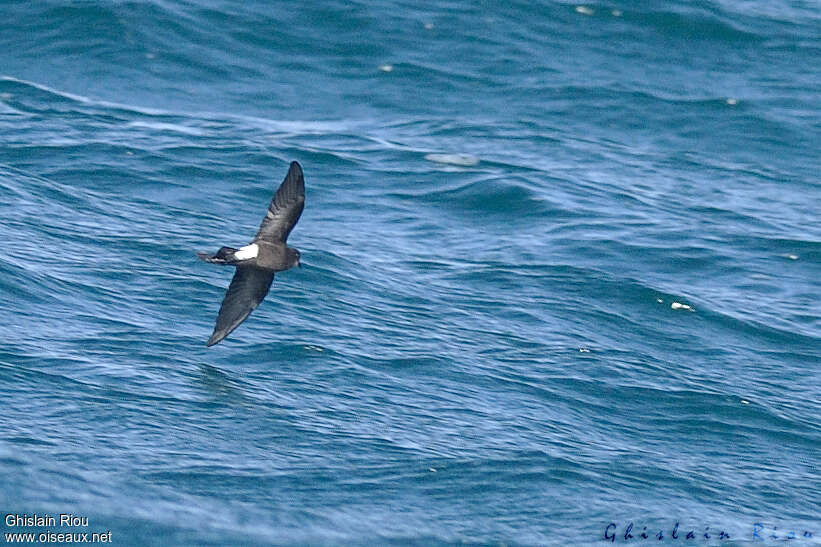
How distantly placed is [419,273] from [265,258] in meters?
5.01

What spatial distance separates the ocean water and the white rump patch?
1.71 metres

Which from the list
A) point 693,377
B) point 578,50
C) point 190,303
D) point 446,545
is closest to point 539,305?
point 693,377

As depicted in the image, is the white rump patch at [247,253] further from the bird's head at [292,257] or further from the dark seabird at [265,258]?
the bird's head at [292,257]

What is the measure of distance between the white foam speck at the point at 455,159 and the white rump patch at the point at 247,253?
826 cm

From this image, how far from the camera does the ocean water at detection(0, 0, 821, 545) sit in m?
11.9

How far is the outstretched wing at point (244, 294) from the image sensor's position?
39.1 feet

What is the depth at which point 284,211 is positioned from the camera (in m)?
12.0

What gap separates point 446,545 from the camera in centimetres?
1108

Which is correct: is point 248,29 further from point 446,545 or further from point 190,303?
point 446,545
